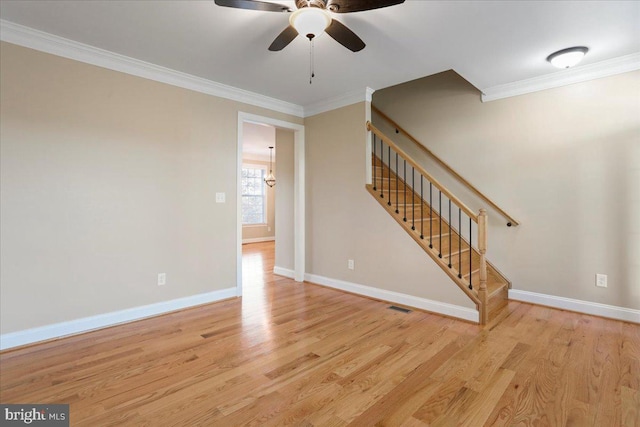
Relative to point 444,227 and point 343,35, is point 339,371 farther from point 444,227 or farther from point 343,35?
point 444,227

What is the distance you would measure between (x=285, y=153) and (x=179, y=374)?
3.75m

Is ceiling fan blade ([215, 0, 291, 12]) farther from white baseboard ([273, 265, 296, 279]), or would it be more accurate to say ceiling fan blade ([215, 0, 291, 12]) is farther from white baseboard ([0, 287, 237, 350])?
white baseboard ([273, 265, 296, 279])

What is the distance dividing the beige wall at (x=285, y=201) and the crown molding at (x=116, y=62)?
39.1 inches

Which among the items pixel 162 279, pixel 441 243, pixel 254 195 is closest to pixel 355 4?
pixel 441 243

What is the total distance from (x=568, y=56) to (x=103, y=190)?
455cm

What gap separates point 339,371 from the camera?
2145 mm

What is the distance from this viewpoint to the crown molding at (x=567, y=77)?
9.84 feet

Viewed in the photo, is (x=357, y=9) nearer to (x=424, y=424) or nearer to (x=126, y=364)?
(x=424, y=424)

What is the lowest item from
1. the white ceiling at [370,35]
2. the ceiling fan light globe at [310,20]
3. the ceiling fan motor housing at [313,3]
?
the ceiling fan light globe at [310,20]

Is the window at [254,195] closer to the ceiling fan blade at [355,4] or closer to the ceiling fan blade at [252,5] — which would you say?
the ceiling fan blade at [252,5]

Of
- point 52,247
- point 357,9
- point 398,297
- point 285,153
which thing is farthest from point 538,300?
point 52,247

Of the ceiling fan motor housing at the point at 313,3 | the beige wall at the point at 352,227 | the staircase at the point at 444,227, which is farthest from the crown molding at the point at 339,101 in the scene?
the ceiling fan motor housing at the point at 313,3

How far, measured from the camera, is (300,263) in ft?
15.3

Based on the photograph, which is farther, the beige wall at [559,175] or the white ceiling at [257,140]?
the white ceiling at [257,140]
